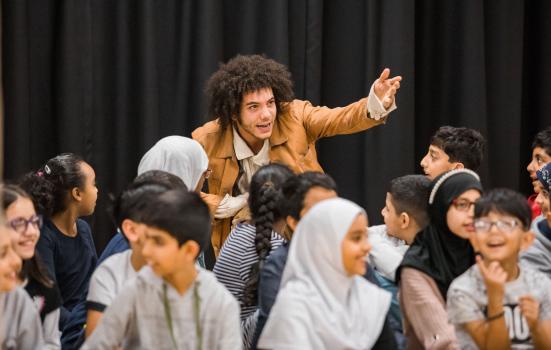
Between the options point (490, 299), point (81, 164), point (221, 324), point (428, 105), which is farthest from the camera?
point (428, 105)

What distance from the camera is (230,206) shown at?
3.85 meters

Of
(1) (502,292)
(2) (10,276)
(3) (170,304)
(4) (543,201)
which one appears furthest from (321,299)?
(4) (543,201)

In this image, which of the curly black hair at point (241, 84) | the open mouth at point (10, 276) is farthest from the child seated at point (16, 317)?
the curly black hair at point (241, 84)

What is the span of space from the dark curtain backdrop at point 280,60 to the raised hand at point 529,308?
220 cm

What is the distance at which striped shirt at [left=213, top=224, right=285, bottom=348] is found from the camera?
3225 millimetres

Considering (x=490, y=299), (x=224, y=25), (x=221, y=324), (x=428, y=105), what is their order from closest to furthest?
(x=221, y=324)
(x=490, y=299)
(x=224, y=25)
(x=428, y=105)

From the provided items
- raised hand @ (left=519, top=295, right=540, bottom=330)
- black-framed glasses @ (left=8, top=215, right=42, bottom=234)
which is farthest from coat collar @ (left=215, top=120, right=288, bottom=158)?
raised hand @ (left=519, top=295, right=540, bottom=330)

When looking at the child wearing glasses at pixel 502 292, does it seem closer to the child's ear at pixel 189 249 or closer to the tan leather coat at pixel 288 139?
the child's ear at pixel 189 249

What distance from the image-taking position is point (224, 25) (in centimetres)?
487

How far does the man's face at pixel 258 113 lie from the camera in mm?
3949

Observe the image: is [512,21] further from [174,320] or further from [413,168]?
[174,320]

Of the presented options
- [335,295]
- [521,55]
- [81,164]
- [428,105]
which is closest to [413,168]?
[428,105]

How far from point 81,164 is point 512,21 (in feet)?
8.84

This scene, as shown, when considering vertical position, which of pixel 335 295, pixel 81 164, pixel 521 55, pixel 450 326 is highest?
pixel 521 55
